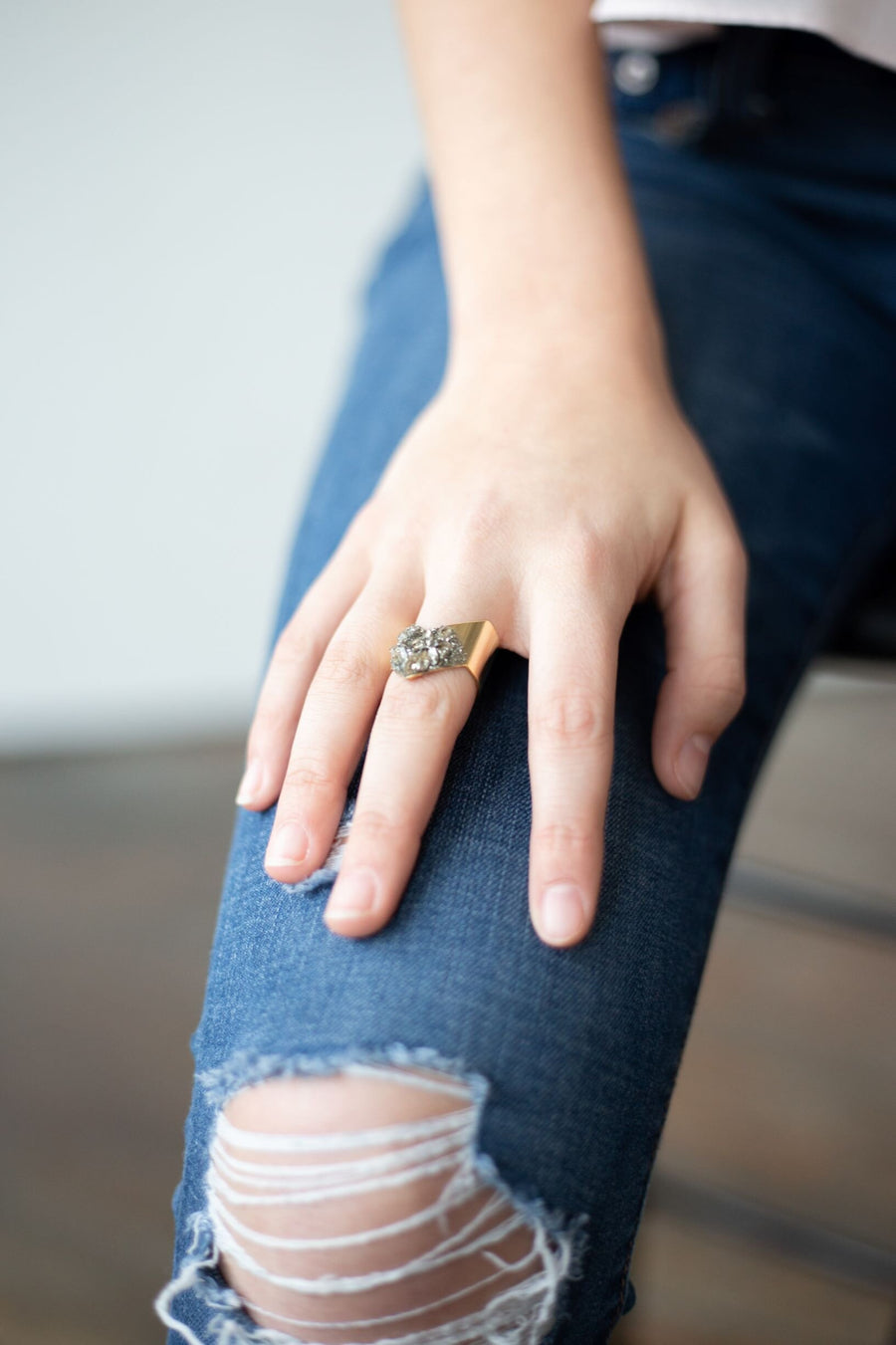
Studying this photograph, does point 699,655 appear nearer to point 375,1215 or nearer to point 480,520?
point 480,520

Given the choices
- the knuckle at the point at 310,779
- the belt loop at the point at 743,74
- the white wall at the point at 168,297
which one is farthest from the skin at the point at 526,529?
the white wall at the point at 168,297

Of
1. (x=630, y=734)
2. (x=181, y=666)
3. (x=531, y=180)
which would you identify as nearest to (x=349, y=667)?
(x=630, y=734)

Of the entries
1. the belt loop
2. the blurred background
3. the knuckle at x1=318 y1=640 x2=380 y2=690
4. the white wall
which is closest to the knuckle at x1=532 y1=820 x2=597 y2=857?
the knuckle at x1=318 y1=640 x2=380 y2=690

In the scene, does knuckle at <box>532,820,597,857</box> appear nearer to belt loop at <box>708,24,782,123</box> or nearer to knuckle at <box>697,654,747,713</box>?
knuckle at <box>697,654,747,713</box>

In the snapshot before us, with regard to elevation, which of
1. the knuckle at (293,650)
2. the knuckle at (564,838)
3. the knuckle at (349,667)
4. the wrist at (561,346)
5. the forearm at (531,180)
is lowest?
the knuckle at (564,838)

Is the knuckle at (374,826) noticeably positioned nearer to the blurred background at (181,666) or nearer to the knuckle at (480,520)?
the knuckle at (480,520)

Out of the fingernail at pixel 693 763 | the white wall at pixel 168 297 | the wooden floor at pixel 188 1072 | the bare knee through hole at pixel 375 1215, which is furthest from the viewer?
the white wall at pixel 168 297
